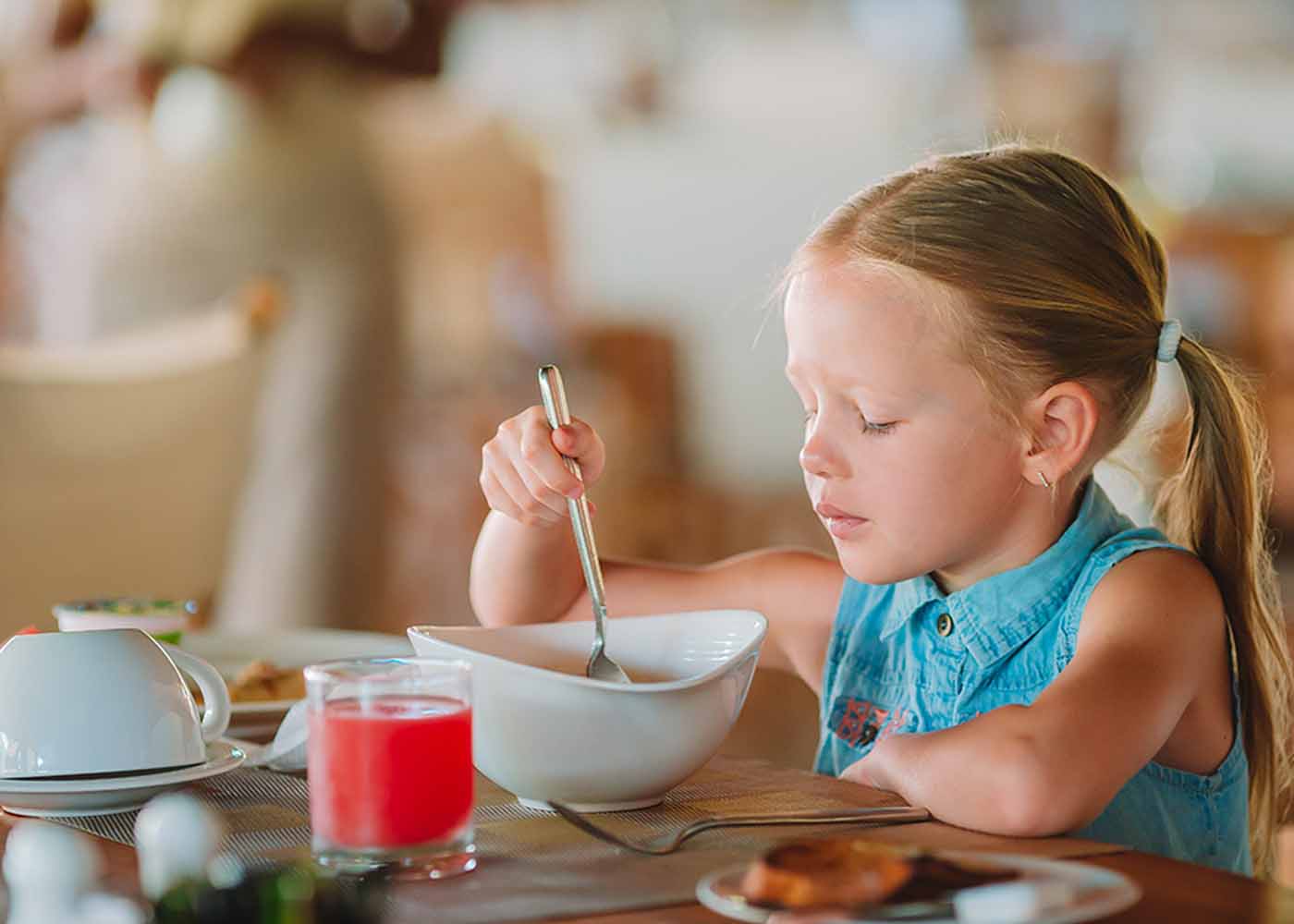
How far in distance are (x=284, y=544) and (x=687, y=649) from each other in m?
2.02

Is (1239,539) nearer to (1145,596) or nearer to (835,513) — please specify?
(1145,596)

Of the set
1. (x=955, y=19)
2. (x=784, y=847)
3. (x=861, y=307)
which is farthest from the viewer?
(x=955, y=19)

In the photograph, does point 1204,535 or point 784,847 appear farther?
point 1204,535

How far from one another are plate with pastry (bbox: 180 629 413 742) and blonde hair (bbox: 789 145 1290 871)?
1.48 ft

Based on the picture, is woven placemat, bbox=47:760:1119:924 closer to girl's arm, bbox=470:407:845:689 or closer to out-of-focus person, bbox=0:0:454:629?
girl's arm, bbox=470:407:845:689

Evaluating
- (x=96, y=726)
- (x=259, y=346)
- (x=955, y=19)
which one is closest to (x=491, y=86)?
(x=955, y=19)

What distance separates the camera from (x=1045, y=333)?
1116 millimetres

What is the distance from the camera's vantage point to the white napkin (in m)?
0.97

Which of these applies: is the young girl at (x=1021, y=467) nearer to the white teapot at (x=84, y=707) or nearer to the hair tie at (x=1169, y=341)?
the hair tie at (x=1169, y=341)

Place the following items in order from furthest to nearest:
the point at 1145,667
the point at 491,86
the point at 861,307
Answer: the point at 491,86 → the point at 861,307 → the point at 1145,667

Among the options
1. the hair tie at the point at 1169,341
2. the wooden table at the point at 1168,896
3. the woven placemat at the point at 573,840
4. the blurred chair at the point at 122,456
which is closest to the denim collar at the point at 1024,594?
the hair tie at the point at 1169,341

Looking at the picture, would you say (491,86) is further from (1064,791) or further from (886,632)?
(1064,791)

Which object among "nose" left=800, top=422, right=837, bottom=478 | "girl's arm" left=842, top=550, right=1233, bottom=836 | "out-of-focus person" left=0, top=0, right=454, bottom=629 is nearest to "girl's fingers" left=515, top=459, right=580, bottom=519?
"nose" left=800, top=422, right=837, bottom=478

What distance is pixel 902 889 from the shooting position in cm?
65
